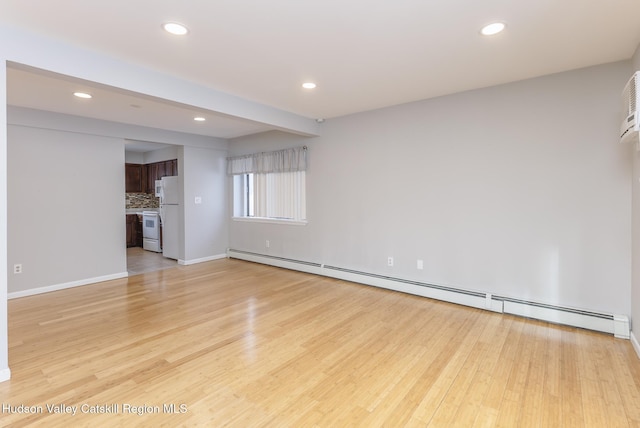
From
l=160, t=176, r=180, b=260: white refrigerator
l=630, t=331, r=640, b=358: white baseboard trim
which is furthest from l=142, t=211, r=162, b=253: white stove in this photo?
l=630, t=331, r=640, b=358: white baseboard trim

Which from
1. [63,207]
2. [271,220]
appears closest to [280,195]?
[271,220]

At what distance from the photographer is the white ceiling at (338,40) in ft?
6.51

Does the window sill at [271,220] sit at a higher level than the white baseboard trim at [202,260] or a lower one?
Answer: higher

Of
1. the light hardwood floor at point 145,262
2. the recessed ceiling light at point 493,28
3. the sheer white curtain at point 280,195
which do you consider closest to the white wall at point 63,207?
the light hardwood floor at point 145,262

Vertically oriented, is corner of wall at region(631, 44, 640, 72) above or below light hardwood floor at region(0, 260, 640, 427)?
above

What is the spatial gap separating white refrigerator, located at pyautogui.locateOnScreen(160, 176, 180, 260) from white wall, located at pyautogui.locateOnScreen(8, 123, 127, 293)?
1.18 metres

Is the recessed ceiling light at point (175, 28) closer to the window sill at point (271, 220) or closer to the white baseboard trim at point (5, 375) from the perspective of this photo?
the white baseboard trim at point (5, 375)

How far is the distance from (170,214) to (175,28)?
4764mm

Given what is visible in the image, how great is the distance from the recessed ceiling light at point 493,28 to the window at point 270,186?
3202 millimetres

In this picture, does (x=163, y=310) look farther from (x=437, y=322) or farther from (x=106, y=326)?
(x=437, y=322)

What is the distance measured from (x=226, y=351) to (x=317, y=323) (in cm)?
94

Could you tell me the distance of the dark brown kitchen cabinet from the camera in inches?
302

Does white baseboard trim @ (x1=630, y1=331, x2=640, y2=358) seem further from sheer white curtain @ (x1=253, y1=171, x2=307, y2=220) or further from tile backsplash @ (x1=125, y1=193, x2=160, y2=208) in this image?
tile backsplash @ (x1=125, y1=193, x2=160, y2=208)

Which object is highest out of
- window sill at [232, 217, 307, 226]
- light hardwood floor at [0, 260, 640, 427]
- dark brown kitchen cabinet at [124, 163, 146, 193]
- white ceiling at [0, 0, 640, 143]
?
white ceiling at [0, 0, 640, 143]
